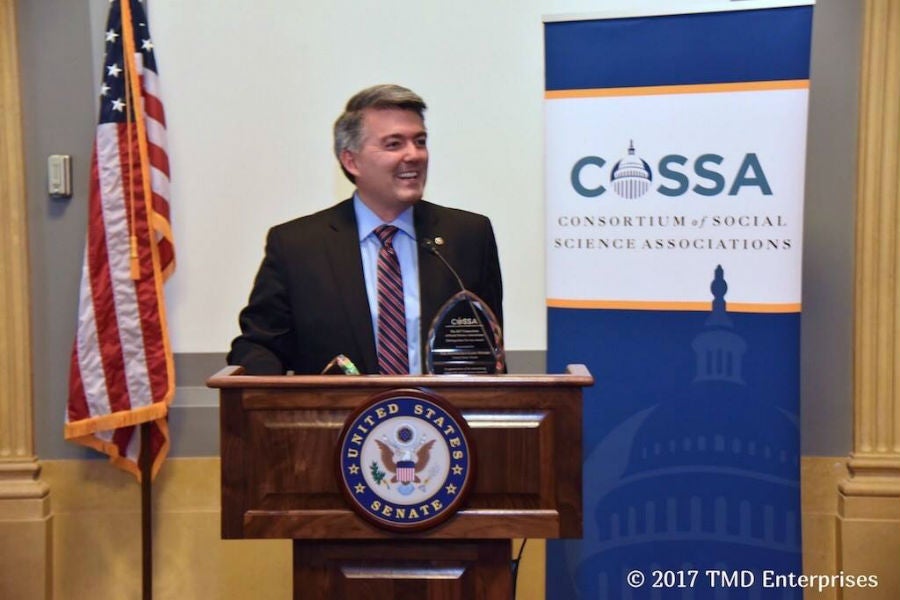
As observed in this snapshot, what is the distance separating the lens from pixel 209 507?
4027 mm

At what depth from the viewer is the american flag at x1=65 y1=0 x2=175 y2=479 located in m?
3.73

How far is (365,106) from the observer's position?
276 cm

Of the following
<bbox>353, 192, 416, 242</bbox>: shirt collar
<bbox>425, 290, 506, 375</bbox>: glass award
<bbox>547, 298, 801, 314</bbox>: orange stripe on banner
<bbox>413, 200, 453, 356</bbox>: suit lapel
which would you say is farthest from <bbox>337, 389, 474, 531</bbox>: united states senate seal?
<bbox>547, 298, 801, 314</bbox>: orange stripe on banner

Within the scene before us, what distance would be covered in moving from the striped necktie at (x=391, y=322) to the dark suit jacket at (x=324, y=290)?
0.11ft

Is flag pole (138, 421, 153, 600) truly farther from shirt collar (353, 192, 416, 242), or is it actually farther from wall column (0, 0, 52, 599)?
shirt collar (353, 192, 416, 242)

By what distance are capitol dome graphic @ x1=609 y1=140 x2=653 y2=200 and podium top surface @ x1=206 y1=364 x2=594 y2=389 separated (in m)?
1.46

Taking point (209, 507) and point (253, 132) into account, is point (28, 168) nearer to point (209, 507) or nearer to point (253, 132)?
point (253, 132)

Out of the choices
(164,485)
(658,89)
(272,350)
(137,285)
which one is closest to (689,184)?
(658,89)

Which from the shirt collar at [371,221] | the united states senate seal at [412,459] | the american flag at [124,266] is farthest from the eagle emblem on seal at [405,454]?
the american flag at [124,266]

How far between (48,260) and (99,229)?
0.38 m

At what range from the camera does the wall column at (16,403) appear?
3930mm

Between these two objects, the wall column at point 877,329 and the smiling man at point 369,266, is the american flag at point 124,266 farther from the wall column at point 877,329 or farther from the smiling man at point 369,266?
the wall column at point 877,329

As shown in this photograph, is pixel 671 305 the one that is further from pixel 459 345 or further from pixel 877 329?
pixel 459 345

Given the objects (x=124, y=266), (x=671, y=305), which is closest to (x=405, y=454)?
(x=671, y=305)
